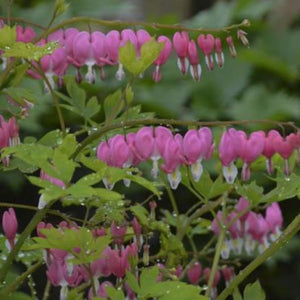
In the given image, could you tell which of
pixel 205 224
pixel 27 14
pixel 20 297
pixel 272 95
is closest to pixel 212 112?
pixel 272 95

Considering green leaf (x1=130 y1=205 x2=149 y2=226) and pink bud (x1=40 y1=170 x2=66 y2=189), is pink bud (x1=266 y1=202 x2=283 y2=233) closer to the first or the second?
green leaf (x1=130 y1=205 x2=149 y2=226)

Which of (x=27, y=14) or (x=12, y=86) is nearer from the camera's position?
(x=12, y=86)

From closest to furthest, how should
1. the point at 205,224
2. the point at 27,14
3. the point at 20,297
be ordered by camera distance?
the point at 20,297 < the point at 205,224 < the point at 27,14

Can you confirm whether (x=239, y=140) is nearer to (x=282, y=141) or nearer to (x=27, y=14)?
(x=282, y=141)

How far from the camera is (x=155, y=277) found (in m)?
1.37

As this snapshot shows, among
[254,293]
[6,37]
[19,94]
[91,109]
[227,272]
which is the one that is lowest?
[227,272]

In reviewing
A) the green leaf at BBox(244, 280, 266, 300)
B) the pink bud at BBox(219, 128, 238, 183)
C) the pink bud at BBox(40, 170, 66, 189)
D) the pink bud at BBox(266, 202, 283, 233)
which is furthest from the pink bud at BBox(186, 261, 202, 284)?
the pink bud at BBox(40, 170, 66, 189)

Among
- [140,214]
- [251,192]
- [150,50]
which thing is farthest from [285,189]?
[150,50]

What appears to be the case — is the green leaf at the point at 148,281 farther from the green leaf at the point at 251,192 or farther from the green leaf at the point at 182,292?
the green leaf at the point at 251,192

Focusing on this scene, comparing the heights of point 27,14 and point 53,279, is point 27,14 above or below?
below

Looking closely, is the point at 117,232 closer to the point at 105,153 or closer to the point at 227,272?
the point at 105,153

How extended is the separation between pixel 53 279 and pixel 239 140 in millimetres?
364

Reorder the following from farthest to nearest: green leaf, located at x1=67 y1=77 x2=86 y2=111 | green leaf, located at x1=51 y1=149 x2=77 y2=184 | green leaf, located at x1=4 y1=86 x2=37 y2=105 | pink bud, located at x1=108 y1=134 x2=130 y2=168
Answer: green leaf, located at x1=67 y1=77 x2=86 y2=111
green leaf, located at x1=4 y1=86 x2=37 y2=105
pink bud, located at x1=108 y1=134 x2=130 y2=168
green leaf, located at x1=51 y1=149 x2=77 y2=184

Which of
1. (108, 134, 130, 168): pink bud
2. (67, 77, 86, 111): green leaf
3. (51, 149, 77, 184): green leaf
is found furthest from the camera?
(67, 77, 86, 111): green leaf
